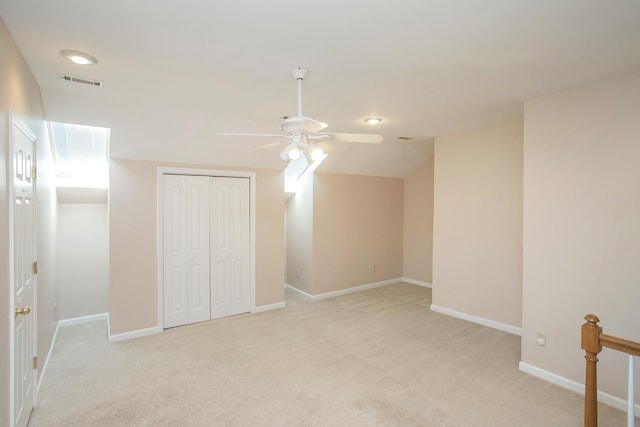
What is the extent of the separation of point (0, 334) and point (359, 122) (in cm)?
354

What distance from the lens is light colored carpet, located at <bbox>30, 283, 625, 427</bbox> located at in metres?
2.46

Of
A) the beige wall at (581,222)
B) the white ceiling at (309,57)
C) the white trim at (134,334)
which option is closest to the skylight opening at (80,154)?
the white ceiling at (309,57)

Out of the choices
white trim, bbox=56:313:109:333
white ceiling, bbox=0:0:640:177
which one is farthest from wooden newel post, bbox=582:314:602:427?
white trim, bbox=56:313:109:333

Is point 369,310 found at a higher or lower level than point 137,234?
lower

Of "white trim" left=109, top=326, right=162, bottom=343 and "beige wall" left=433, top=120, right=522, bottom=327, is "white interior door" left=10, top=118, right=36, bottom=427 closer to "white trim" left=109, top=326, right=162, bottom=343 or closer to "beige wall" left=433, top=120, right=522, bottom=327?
"white trim" left=109, top=326, right=162, bottom=343

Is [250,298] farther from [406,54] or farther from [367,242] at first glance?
[406,54]

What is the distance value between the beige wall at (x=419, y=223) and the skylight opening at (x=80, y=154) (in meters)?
5.31

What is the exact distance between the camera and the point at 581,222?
2.78m

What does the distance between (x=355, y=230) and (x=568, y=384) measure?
3.81 meters

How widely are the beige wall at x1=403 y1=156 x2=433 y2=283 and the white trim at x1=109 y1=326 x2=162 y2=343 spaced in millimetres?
4785

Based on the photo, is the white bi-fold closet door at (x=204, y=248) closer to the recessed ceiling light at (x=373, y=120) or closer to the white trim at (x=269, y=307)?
the white trim at (x=269, y=307)

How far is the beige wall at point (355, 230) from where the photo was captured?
568cm

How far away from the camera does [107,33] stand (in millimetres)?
1927

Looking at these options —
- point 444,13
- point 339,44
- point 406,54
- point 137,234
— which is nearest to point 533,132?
point 406,54
